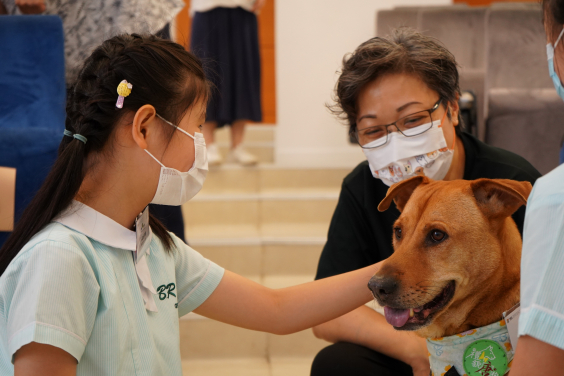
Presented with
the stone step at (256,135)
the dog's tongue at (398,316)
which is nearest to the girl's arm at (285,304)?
the dog's tongue at (398,316)

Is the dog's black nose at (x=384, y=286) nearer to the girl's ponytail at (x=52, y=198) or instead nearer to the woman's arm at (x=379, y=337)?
the woman's arm at (x=379, y=337)

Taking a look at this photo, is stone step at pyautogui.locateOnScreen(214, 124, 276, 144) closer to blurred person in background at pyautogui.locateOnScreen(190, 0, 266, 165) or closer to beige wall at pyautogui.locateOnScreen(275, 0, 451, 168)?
beige wall at pyautogui.locateOnScreen(275, 0, 451, 168)

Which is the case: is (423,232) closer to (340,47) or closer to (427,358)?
(427,358)

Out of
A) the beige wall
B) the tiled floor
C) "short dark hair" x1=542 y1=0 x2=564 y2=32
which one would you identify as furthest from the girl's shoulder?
the beige wall

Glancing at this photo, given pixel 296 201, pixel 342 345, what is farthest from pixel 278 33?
pixel 342 345

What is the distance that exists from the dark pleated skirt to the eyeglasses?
7.61 feet

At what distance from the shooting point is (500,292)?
123 centimetres

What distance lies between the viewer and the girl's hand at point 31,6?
193 cm

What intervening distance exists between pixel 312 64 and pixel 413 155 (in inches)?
121

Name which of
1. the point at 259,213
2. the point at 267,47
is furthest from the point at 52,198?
the point at 267,47

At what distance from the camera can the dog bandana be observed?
1.16 meters

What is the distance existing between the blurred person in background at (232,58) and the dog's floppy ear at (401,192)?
95.3 inches

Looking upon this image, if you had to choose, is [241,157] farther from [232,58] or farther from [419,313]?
[419,313]

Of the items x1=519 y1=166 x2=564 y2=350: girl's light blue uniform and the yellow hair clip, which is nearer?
x1=519 y1=166 x2=564 y2=350: girl's light blue uniform
